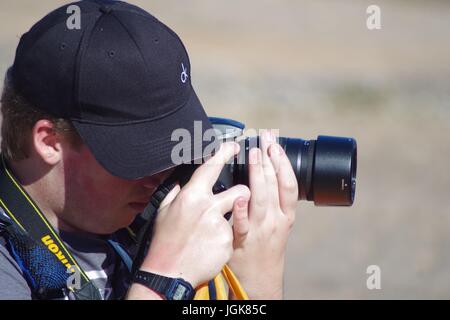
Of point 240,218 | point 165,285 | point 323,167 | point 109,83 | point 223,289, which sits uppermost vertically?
point 109,83

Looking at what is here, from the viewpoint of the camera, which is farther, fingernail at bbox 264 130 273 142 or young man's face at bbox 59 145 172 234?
fingernail at bbox 264 130 273 142

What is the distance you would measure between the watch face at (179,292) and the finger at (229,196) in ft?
0.77

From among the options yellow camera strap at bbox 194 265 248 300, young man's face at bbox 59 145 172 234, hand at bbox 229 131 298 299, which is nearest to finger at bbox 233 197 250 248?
hand at bbox 229 131 298 299

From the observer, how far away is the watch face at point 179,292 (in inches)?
73.2

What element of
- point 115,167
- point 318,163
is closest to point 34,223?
point 115,167

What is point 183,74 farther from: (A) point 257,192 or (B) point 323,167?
(B) point 323,167

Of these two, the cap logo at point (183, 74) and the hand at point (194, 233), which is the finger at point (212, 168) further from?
the cap logo at point (183, 74)

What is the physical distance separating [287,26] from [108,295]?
14.2 meters

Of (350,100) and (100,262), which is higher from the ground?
(350,100)

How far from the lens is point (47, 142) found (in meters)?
2.06

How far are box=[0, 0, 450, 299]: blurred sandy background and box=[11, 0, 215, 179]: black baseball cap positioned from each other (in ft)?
13.8

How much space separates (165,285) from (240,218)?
0.35 m

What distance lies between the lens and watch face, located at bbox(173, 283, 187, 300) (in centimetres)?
186

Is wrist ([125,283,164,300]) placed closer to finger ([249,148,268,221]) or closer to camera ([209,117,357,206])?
finger ([249,148,268,221])
